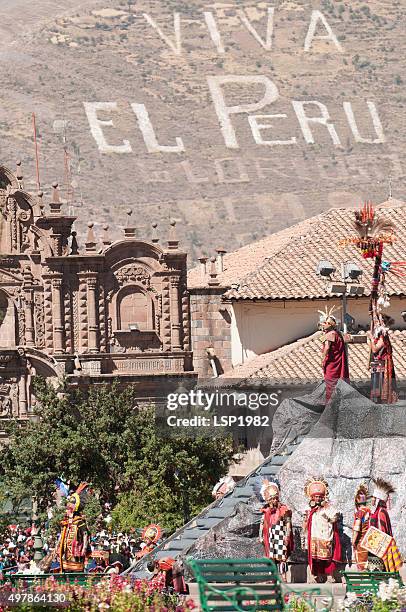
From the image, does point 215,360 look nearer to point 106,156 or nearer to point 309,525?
point 309,525

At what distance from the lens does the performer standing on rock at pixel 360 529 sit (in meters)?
35.8

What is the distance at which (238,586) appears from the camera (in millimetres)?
26828

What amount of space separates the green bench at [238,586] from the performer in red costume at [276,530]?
29.4 ft

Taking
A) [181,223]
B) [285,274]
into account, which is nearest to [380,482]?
[285,274]

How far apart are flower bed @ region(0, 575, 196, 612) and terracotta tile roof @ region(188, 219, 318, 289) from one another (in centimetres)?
4133

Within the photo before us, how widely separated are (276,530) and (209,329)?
39.8 metres

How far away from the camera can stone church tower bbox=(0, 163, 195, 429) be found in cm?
7869

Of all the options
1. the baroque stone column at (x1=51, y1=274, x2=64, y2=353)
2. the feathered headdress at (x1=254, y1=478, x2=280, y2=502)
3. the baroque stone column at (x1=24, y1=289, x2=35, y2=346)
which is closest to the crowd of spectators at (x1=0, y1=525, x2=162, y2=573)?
the feathered headdress at (x1=254, y1=478, x2=280, y2=502)

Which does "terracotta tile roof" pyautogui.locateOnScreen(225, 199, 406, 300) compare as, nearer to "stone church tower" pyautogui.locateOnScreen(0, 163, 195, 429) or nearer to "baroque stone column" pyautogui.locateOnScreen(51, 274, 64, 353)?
"stone church tower" pyautogui.locateOnScreen(0, 163, 195, 429)

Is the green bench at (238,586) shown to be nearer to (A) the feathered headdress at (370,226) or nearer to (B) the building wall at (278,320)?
(A) the feathered headdress at (370,226)

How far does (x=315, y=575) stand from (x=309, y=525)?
0.72 metres

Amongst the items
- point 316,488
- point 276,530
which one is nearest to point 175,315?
point 276,530

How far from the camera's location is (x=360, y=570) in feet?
115

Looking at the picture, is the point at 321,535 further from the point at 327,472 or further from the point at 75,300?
the point at 75,300
